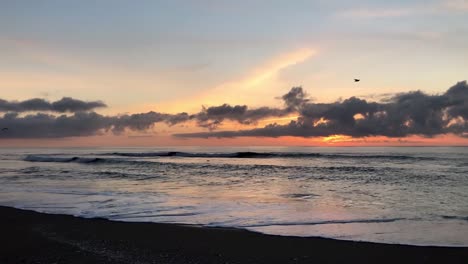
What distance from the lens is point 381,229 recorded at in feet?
36.6

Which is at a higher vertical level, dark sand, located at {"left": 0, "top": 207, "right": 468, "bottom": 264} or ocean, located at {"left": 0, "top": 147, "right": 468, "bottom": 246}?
dark sand, located at {"left": 0, "top": 207, "right": 468, "bottom": 264}

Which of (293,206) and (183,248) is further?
(293,206)

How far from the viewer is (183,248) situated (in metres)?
8.73

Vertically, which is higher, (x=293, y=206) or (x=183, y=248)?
(x=183, y=248)

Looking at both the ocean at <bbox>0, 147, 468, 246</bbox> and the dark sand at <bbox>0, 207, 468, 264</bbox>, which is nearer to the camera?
the dark sand at <bbox>0, 207, 468, 264</bbox>

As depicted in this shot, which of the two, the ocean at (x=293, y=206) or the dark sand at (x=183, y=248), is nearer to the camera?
the dark sand at (x=183, y=248)

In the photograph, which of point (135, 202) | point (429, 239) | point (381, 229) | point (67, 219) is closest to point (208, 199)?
point (135, 202)

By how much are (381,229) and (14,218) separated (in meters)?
10.3

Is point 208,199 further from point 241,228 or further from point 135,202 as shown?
point 241,228

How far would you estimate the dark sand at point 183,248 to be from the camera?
793cm

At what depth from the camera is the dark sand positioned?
26.0ft

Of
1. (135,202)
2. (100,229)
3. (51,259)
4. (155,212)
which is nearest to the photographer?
(51,259)

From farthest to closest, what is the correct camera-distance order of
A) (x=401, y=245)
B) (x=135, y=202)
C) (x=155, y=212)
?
(x=135, y=202)
(x=155, y=212)
(x=401, y=245)

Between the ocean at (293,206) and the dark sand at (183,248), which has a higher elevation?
the dark sand at (183,248)
